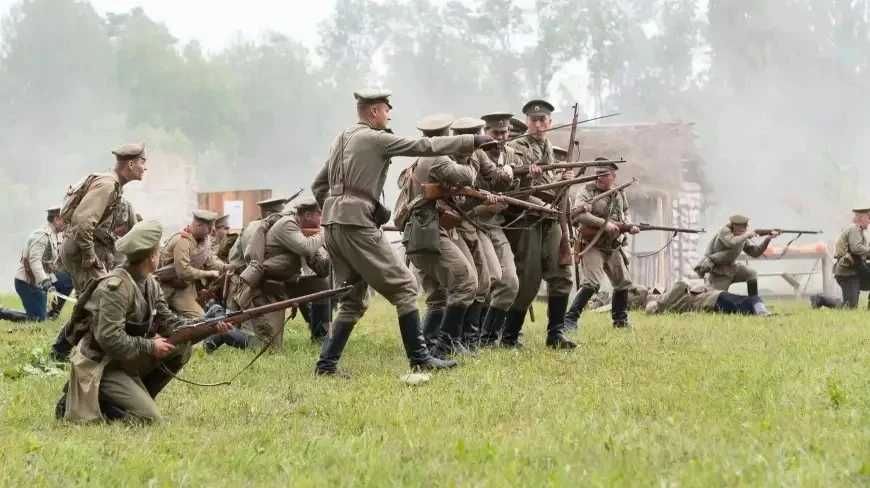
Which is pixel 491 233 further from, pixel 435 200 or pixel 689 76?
pixel 689 76

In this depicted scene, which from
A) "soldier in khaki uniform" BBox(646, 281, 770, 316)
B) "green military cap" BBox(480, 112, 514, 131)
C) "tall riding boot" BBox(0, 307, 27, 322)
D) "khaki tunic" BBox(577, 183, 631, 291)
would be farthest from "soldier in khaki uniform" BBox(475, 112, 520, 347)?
"tall riding boot" BBox(0, 307, 27, 322)

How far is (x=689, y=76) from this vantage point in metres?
52.0

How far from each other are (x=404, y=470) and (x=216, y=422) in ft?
7.20

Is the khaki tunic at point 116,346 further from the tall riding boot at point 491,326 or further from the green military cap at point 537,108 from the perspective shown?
the green military cap at point 537,108

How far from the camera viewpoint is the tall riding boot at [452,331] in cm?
1042

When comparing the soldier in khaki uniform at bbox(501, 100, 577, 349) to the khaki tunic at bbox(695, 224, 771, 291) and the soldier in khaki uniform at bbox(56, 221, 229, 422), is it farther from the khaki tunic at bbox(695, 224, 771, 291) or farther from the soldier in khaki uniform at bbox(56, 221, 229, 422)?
the khaki tunic at bbox(695, 224, 771, 291)

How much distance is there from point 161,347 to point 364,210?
239cm

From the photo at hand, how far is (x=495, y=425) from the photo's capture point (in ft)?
22.0

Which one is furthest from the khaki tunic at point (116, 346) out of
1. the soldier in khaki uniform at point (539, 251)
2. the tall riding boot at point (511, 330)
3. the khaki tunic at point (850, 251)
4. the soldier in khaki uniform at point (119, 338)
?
the khaki tunic at point (850, 251)

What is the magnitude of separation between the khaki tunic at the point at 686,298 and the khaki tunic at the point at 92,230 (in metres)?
9.43

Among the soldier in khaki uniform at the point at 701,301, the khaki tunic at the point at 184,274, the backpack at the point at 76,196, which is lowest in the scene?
the soldier in khaki uniform at the point at 701,301

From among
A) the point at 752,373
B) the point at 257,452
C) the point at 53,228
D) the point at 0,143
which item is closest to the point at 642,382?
the point at 752,373

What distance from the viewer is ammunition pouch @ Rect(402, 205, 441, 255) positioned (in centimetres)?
1000

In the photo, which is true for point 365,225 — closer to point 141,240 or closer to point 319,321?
point 141,240
